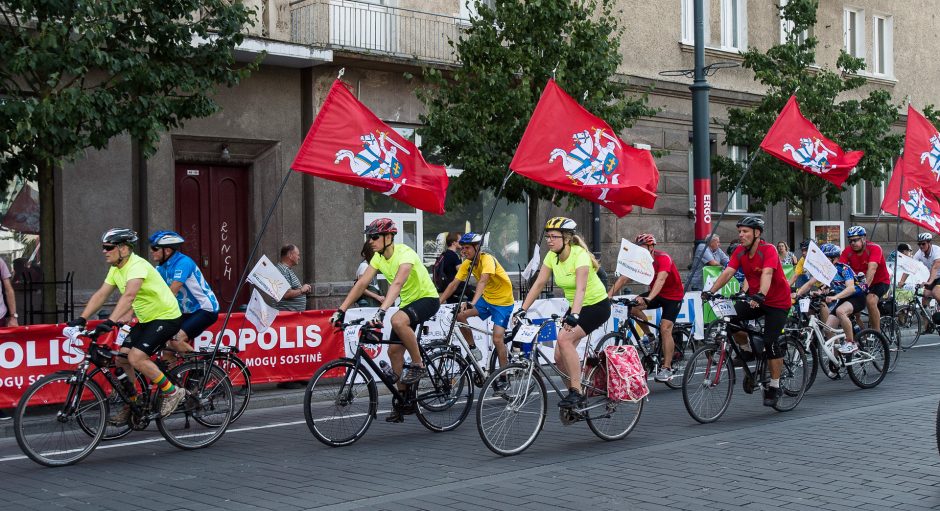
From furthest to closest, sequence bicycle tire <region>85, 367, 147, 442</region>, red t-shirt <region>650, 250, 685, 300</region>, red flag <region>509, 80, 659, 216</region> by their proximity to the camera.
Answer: red t-shirt <region>650, 250, 685, 300</region> < red flag <region>509, 80, 659, 216</region> < bicycle tire <region>85, 367, 147, 442</region>

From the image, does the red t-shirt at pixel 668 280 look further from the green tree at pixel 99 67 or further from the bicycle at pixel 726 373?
the green tree at pixel 99 67

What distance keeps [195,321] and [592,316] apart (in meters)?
3.42

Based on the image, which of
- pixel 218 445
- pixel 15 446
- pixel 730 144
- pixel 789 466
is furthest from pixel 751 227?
pixel 730 144

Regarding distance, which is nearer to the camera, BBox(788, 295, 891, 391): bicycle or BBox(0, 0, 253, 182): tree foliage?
BBox(0, 0, 253, 182): tree foliage

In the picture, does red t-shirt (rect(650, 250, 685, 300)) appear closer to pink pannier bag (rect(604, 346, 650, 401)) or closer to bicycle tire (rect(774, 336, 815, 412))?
bicycle tire (rect(774, 336, 815, 412))

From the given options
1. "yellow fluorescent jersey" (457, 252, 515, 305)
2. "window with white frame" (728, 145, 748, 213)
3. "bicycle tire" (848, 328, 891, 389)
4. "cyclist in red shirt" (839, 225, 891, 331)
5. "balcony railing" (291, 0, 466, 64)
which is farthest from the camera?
"window with white frame" (728, 145, 748, 213)

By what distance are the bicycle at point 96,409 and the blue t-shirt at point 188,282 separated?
693mm

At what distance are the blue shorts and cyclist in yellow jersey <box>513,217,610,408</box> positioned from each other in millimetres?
3321

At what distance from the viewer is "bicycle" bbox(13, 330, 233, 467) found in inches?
343

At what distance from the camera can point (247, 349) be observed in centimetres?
1291

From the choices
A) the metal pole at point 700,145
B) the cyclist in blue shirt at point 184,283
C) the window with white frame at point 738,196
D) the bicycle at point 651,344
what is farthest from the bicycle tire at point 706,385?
the window with white frame at point 738,196

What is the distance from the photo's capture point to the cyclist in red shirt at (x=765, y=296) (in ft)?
36.3

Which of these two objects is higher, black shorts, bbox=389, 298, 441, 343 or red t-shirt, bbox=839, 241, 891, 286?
red t-shirt, bbox=839, 241, 891, 286

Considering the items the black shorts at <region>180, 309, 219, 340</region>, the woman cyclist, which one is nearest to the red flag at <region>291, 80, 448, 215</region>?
the black shorts at <region>180, 309, 219, 340</region>
